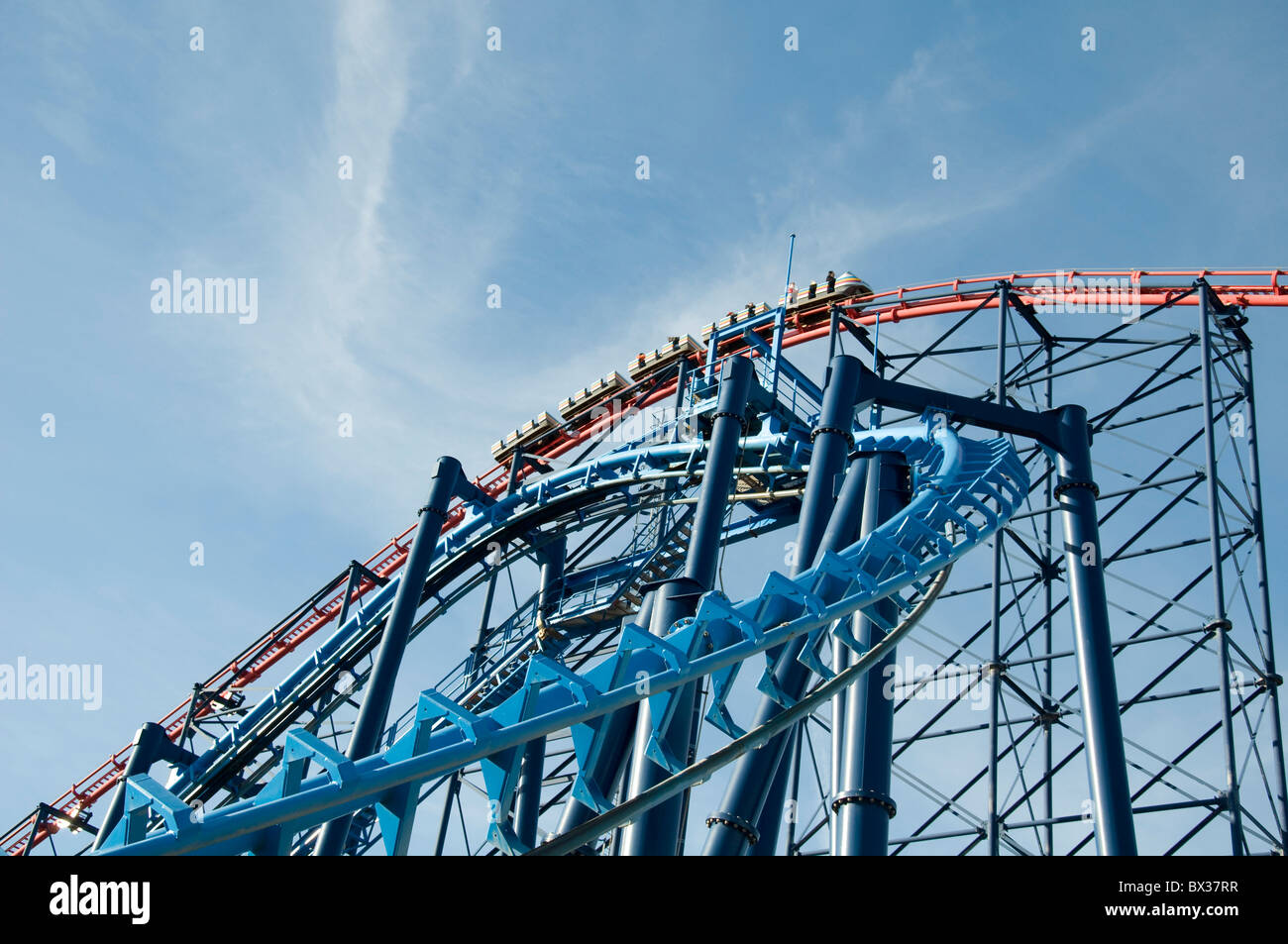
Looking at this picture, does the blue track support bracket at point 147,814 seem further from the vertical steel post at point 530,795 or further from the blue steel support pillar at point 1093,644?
the vertical steel post at point 530,795

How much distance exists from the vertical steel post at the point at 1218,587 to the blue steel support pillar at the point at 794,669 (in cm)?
339

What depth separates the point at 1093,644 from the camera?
9.07 metres

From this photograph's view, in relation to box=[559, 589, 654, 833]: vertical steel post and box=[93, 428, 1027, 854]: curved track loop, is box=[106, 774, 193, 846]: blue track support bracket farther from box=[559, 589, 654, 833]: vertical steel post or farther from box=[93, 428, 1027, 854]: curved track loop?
box=[559, 589, 654, 833]: vertical steel post

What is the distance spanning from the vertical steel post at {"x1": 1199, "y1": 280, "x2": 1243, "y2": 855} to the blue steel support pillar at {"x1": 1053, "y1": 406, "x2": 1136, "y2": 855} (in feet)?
4.72

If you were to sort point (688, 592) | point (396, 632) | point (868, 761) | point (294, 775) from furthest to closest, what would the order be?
point (396, 632) → point (688, 592) → point (868, 761) → point (294, 775)

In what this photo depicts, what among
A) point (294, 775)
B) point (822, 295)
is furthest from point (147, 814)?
point (822, 295)

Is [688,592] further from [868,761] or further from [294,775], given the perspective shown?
[294,775]

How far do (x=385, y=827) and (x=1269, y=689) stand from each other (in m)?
7.73

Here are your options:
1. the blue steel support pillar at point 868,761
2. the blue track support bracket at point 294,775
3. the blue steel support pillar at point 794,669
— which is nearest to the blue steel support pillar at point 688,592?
the blue steel support pillar at point 794,669

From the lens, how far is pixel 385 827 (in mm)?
5840

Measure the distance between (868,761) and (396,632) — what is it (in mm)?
6657

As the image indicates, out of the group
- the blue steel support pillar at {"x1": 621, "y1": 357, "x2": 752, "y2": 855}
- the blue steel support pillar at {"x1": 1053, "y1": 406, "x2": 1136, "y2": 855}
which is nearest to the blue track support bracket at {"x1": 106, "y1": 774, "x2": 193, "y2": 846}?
the blue steel support pillar at {"x1": 621, "y1": 357, "x2": 752, "y2": 855}
